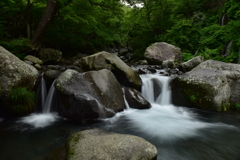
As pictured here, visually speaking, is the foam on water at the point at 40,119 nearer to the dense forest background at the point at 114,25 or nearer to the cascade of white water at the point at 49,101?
the cascade of white water at the point at 49,101

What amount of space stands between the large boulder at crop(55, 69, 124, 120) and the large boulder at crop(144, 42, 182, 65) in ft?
28.2

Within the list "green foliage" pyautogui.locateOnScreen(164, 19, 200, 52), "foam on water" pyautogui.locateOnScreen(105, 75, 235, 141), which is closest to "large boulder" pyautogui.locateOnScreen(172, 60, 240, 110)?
"foam on water" pyautogui.locateOnScreen(105, 75, 235, 141)

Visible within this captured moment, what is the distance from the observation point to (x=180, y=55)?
13.3m

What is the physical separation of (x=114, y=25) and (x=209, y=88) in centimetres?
1204

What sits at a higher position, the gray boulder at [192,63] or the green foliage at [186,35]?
the green foliage at [186,35]

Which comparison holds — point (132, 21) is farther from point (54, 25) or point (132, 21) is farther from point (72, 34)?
point (54, 25)

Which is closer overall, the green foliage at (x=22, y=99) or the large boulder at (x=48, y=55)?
the green foliage at (x=22, y=99)

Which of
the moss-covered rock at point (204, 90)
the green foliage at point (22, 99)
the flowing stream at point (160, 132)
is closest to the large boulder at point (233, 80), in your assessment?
the moss-covered rock at point (204, 90)

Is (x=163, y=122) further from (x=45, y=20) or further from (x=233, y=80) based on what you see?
(x=45, y=20)

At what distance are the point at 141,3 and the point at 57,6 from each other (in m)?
10.4

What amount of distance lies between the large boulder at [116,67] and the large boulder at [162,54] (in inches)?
261

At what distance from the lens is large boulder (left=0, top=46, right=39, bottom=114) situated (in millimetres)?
4539

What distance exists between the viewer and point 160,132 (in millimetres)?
4367

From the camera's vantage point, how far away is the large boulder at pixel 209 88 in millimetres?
5594
